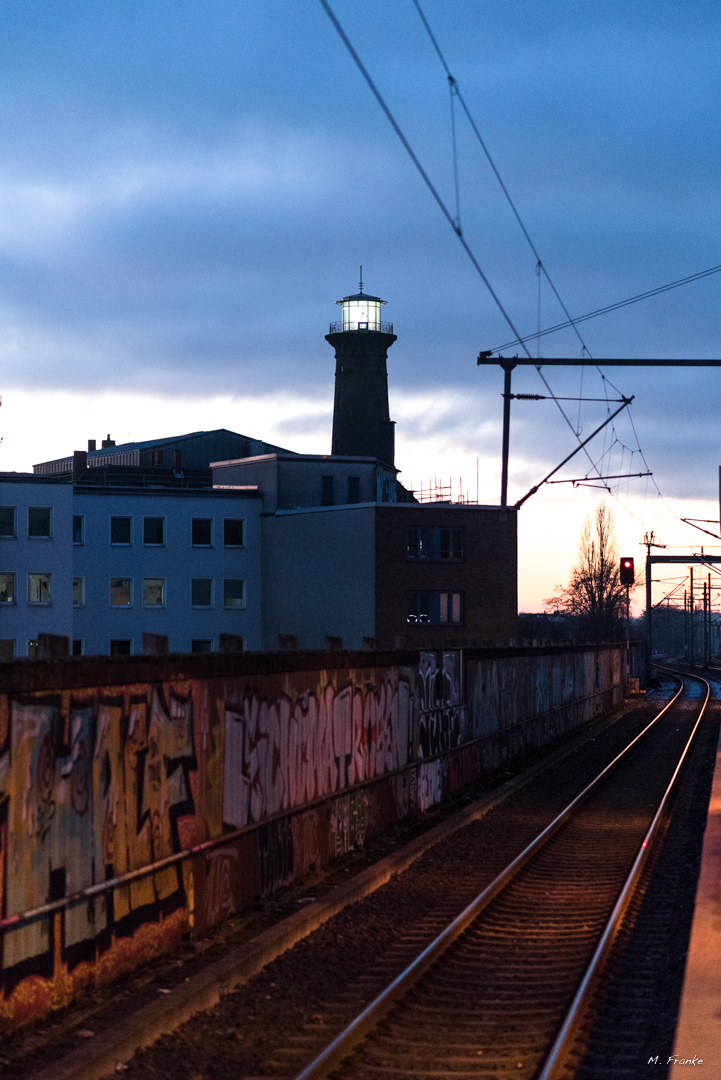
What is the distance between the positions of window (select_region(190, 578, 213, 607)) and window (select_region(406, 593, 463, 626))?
485 inches

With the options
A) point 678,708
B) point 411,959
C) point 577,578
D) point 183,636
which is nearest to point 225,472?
point 183,636

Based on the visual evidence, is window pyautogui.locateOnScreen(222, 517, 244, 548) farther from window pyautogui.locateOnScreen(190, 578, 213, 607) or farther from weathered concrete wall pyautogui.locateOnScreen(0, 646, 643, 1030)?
weathered concrete wall pyautogui.locateOnScreen(0, 646, 643, 1030)

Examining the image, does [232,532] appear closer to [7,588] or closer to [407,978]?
[7,588]

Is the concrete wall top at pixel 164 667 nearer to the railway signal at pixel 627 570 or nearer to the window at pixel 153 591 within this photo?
the railway signal at pixel 627 570

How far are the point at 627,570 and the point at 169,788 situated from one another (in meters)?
33.6

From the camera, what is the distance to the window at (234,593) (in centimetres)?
7131

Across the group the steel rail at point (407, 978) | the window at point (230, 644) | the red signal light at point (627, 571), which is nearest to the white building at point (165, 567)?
the red signal light at point (627, 571)

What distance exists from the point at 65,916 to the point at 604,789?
15786 millimetres

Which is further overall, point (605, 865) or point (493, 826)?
point (493, 826)

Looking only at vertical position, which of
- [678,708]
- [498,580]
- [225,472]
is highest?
[225,472]

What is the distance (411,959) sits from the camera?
939 centimetres

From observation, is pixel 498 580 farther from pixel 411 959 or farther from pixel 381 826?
pixel 411 959

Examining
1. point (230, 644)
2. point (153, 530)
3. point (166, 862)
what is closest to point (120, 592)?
point (153, 530)

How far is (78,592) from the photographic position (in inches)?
2707
